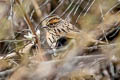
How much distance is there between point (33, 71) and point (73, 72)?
24 centimetres

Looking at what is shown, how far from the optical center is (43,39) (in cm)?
531

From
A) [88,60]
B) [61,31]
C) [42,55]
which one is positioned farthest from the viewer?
[61,31]

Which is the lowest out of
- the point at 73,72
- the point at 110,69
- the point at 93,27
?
the point at 110,69

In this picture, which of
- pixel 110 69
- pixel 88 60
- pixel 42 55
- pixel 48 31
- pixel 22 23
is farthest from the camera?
pixel 22 23

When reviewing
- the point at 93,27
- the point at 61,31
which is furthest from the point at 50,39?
the point at 93,27

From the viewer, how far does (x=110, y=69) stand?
3721 millimetres

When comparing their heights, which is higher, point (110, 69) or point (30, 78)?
point (30, 78)

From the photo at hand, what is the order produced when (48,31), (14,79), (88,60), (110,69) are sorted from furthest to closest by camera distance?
(48,31)
(110,69)
(88,60)
(14,79)

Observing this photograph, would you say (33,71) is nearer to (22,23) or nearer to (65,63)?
(65,63)

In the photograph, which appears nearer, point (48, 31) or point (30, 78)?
point (30, 78)

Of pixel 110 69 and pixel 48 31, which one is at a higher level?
pixel 48 31

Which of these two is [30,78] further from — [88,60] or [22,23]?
[22,23]

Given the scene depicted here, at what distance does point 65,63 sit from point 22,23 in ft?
14.9

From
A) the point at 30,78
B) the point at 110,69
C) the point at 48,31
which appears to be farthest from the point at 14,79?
the point at 48,31
